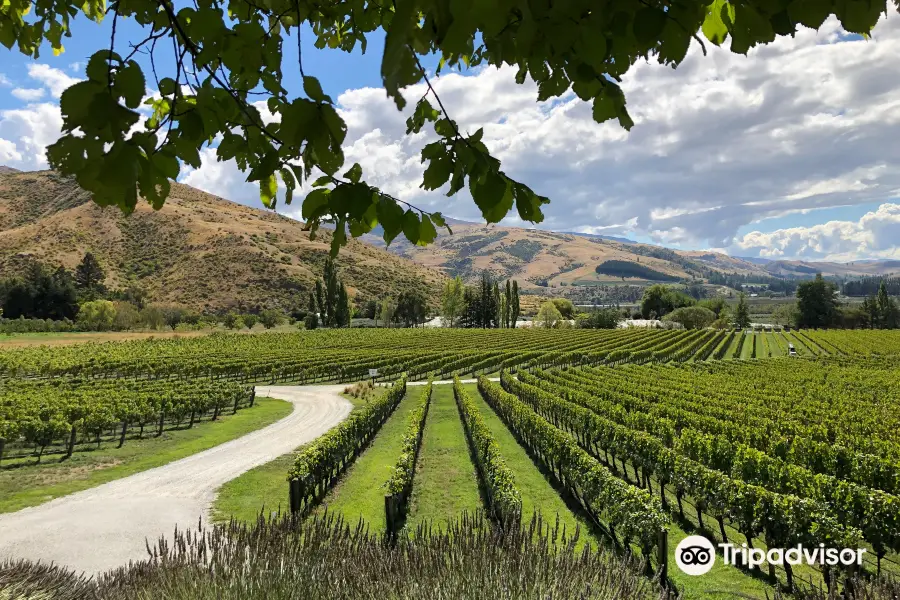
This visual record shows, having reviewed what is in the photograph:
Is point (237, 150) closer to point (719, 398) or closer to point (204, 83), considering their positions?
point (204, 83)

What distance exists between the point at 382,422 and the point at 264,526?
19623 millimetres

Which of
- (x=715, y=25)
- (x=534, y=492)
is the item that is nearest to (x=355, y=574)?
(x=715, y=25)

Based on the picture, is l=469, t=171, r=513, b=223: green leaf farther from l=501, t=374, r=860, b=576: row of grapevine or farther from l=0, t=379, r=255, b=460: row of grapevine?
l=0, t=379, r=255, b=460: row of grapevine

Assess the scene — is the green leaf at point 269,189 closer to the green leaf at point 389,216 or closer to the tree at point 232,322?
the green leaf at point 389,216

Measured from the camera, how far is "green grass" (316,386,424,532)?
1196cm

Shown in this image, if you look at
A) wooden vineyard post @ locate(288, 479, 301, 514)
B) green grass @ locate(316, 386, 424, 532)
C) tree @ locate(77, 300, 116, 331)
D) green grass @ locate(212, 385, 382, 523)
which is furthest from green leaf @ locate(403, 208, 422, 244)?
tree @ locate(77, 300, 116, 331)

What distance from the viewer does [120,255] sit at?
371 ft

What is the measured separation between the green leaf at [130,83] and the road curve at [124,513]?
22.5 ft

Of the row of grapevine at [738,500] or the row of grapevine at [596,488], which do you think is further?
the row of grapevine at [596,488]

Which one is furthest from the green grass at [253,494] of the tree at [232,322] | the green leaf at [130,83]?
the tree at [232,322]

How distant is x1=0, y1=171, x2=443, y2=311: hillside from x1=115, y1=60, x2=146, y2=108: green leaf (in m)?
112

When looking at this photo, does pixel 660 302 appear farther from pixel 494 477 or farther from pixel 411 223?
pixel 411 223

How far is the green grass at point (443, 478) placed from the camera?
1216 centimetres

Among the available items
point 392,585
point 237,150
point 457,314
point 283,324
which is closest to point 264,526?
point 392,585
